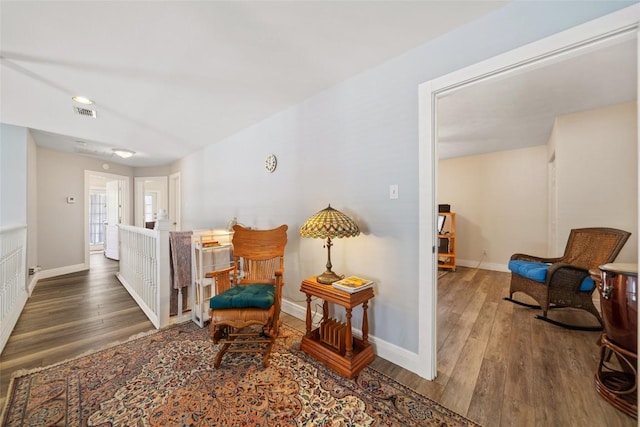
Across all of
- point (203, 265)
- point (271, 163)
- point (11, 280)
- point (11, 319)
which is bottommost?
point (11, 319)

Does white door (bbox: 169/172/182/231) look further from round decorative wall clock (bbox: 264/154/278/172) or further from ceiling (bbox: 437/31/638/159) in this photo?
ceiling (bbox: 437/31/638/159)

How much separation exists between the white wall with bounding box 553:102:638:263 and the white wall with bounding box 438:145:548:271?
1.24 m

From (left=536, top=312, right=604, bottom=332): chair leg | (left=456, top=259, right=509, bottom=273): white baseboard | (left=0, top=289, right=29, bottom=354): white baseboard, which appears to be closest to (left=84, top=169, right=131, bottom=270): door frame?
(left=0, top=289, right=29, bottom=354): white baseboard

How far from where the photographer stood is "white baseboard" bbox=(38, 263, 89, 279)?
4.08 metres

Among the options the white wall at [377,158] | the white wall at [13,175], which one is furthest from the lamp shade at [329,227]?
the white wall at [13,175]

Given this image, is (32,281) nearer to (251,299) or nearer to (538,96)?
(251,299)

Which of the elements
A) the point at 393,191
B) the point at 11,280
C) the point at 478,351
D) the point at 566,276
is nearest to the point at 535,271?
the point at 566,276

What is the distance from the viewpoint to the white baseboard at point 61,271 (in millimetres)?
4079

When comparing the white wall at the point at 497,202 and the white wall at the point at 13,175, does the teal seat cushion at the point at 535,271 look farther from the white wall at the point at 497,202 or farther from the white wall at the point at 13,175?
the white wall at the point at 13,175

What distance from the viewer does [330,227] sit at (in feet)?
5.89

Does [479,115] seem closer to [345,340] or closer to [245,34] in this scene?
[245,34]

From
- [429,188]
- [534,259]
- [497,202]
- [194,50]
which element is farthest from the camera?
[497,202]

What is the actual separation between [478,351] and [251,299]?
1857 mm

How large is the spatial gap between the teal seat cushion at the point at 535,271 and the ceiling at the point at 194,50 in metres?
2.53
